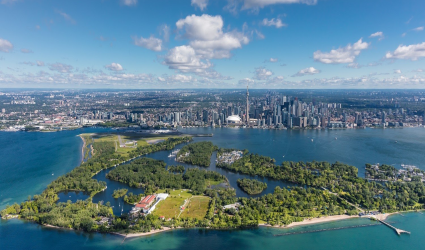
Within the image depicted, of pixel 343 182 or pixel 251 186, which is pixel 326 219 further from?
pixel 343 182

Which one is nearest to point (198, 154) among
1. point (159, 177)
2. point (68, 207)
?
point (159, 177)

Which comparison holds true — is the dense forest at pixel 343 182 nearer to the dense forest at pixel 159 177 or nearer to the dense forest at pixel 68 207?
the dense forest at pixel 159 177

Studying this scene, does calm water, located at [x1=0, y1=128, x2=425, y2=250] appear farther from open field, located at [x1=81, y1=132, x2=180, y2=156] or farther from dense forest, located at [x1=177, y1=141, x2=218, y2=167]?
open field, located at [x1=81, y1=132, x2=180, y2=156]

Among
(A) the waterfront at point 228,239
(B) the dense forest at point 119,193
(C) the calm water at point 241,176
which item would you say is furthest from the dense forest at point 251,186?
(B) the dense forest at point 119,193

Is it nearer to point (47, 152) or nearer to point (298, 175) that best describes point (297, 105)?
point (298, 175)

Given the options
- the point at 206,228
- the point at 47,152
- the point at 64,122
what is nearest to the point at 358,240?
the point at 206,228

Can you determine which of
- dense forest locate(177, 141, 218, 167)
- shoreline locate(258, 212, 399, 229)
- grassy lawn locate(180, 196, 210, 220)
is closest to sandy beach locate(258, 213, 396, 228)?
shoreline locate(258, 212, 399, 229)
